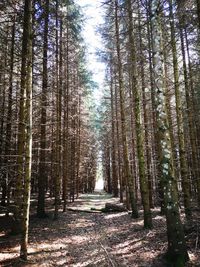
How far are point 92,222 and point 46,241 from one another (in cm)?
448

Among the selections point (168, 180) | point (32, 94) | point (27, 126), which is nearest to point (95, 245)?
point (168, 180)

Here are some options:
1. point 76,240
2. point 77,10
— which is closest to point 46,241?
point 76,240

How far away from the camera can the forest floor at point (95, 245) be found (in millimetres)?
7578

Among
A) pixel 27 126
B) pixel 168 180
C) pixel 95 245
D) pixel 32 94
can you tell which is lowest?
pixel 95 245

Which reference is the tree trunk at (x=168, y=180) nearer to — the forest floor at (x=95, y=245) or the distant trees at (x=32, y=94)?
the forest floor at (x=95, y=245)

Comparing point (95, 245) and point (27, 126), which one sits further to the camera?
point (95, 245)

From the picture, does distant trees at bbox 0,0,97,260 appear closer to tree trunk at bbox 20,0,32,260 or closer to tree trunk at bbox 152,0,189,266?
tree trunk at bbox 20,0,32,260

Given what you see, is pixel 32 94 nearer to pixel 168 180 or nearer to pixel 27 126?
pixel 27 126

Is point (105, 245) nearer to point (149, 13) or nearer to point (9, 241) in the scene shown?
point (9, 241)

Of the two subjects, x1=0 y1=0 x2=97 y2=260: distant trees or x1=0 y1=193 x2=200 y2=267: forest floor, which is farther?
x1=0 y1=0 x2=97 y2=260: distant trees

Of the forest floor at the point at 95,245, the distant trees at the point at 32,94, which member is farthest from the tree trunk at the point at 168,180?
the distant trees at the point at 32,94

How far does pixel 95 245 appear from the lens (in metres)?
9.44

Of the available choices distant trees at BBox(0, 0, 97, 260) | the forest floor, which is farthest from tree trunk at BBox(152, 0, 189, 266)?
distant trees at BBox(0, 0, 97, 260)

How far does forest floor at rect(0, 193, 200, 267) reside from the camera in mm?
7578
